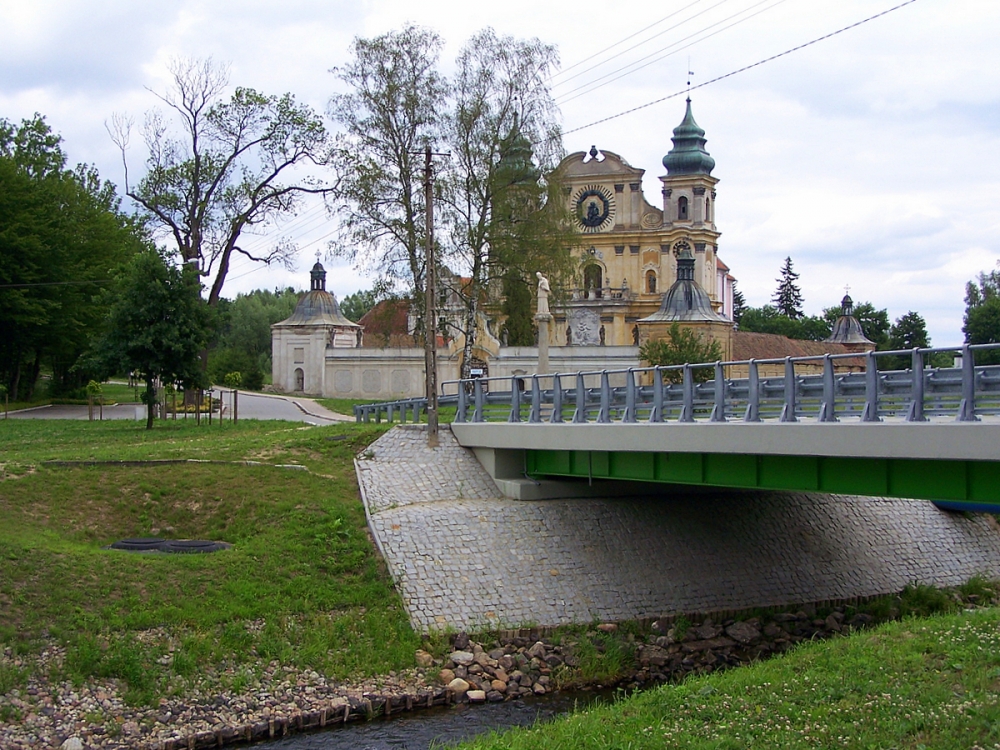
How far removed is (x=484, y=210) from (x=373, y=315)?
6.09 meters

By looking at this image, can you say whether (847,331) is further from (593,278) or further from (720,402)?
(720,402)

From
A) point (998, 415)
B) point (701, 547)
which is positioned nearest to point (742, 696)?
point (998, 415)

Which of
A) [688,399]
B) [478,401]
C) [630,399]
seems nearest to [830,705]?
[688,399]

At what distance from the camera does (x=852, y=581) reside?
2719cm

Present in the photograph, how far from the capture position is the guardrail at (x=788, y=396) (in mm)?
16078

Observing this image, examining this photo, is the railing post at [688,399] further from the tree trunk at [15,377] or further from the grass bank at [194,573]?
the tree trunk at [15,377]

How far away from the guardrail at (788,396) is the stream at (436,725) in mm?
5542

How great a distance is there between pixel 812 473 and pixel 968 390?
359 centimetres

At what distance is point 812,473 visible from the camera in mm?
18906

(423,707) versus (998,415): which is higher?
(998,415)

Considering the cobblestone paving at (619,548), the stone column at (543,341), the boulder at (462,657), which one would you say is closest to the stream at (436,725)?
the boulder at (462,657)

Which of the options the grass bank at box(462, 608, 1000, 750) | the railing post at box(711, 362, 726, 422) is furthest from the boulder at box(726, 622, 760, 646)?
the railing post at box(711, 362, 726, 422)

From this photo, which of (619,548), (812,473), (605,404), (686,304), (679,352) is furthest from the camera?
(686,304)

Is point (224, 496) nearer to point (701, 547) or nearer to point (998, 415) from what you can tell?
point (701, 547)
